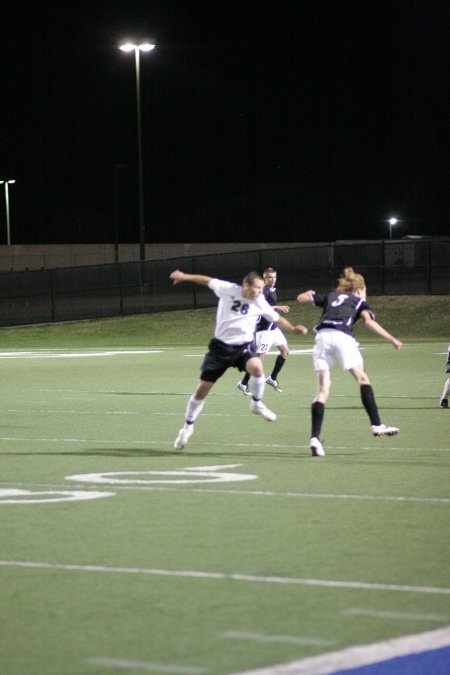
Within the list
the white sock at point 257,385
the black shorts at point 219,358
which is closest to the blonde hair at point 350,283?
the black shorts at point 219,358

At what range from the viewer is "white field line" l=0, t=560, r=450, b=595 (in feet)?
24.0

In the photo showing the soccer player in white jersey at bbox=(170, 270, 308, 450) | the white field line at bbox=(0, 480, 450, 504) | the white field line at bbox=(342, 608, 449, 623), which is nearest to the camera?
the white field line at bbox=(342, 608, 449, 623)

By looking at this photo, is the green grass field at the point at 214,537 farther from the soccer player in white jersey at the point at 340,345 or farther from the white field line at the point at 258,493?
the soccer player in white jersey at the point at 340,345

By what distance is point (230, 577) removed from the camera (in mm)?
7699

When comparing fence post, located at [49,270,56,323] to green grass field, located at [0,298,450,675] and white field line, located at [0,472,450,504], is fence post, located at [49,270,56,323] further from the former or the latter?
white field line, located at [0,472,450,504]

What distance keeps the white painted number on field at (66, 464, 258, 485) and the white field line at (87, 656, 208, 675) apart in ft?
19.4

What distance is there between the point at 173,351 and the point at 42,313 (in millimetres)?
15324

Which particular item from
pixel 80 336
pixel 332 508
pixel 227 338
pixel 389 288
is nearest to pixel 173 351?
pixel 80 336

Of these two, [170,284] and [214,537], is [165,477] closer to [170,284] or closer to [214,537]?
[214,537]

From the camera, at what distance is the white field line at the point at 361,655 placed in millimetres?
5641

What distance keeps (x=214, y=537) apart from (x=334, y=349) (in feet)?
18.1

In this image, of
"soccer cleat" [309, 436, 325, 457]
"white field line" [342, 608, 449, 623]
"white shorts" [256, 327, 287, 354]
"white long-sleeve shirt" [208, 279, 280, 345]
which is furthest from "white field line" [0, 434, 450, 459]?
"white shorts" [256, 327, 287, 354]

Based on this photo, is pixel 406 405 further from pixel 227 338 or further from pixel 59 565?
pixel 59 565

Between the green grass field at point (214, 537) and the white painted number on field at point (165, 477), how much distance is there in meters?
0.04
